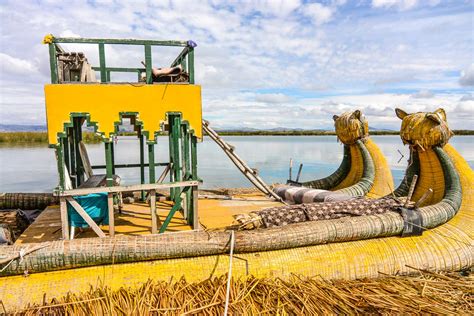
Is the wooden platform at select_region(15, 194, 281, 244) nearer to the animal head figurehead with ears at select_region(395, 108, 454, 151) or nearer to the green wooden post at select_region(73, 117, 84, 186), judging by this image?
the green wooden post at select_region(73, 117, 84, 186)

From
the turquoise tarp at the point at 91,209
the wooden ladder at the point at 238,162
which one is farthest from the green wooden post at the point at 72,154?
the wooden ladder at the point at 238,162

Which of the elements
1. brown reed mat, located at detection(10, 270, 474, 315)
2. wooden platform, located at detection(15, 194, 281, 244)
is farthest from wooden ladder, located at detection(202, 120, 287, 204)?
brown reed mat, located at detection(10, 270, 474, 315)

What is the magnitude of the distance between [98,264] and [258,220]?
3.09 meters

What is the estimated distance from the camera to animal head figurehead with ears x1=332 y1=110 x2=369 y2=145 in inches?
479

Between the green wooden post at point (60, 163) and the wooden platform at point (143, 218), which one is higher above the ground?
the green wooden post at point (60, 163)

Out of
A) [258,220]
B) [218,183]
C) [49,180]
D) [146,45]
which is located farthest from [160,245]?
[49,180]

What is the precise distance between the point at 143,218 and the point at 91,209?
1936mm

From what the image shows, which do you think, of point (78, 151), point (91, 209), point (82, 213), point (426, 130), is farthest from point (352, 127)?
point (82, 213)

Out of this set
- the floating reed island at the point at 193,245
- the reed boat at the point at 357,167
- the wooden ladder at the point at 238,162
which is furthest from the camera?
the reed boat at the point at 357,167

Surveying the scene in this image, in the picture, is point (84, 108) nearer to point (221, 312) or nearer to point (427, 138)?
point (221, 312)

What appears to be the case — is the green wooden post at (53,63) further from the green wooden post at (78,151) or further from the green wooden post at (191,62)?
the green wooden post at (78,151)

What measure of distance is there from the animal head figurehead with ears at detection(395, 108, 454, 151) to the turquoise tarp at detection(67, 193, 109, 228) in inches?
311

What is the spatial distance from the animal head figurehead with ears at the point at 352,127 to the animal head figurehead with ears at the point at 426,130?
298 centimetres

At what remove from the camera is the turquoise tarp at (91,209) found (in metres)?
6.49
